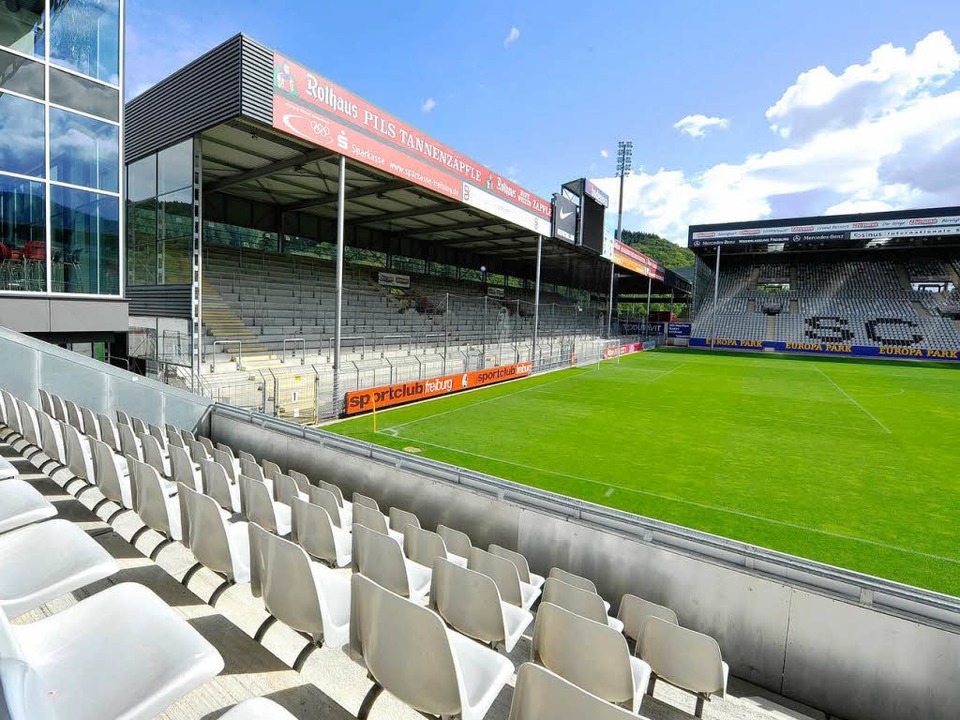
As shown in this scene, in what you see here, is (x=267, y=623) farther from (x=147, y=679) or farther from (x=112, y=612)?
(x=147, y=679)

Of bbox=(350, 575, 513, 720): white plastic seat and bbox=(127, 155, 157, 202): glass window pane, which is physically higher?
bbox=(127, 155, 157, 202): glass window pane

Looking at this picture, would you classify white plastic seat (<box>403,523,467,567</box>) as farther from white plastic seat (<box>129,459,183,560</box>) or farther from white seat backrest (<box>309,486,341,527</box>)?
white plastic seat (<box>129,459,183,560</box>)

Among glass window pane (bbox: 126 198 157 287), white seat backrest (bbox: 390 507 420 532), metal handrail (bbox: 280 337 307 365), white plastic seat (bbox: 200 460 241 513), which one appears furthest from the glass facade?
white seat backrest (bbox: 390 507 420 532)

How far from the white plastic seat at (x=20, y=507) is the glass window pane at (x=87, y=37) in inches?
502

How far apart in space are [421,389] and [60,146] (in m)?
11.7

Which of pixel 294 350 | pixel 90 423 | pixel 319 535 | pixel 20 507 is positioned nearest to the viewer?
pixel 20 507

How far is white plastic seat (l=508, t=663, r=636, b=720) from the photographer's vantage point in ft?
5.02

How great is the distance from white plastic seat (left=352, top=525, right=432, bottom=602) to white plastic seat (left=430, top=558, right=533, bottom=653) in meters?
0.24

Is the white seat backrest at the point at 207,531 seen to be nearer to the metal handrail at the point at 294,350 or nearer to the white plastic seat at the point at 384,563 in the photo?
the white plastic seat at the point at 384,563

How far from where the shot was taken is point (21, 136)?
10.8m

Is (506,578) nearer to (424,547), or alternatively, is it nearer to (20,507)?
(424,547)

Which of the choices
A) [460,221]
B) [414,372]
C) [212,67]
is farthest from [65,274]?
[460,221]

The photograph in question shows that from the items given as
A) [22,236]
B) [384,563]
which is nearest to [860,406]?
[384,563]

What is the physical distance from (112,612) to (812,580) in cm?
401
